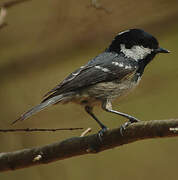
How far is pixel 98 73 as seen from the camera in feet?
9.81

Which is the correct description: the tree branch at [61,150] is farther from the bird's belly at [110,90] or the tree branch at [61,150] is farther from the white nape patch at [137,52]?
the white nape patch at [137,52]

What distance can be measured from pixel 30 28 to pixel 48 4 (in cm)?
35

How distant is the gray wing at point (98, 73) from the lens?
2.84 meters

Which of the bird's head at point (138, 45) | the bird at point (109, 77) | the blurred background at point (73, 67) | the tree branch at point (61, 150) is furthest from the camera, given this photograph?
the blurred background at point (73, 67)

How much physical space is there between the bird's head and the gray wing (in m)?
0.09

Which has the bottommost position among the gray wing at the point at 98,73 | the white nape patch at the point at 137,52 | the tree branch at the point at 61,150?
the tree branch at the point at 61,150

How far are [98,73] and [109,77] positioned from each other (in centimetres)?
9

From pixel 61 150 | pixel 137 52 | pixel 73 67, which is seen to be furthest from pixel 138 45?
pixel 73 67

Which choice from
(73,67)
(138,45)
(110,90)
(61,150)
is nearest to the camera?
(61,150)

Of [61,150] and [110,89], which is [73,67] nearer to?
[110,89]

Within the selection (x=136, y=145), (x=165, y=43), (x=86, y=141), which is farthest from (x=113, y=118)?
(x=86, y=141)

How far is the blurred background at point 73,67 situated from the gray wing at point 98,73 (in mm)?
718

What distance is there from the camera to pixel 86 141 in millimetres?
2359

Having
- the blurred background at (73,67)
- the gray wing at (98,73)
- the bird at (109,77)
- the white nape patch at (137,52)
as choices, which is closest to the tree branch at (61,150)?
the bird at (109,77)
